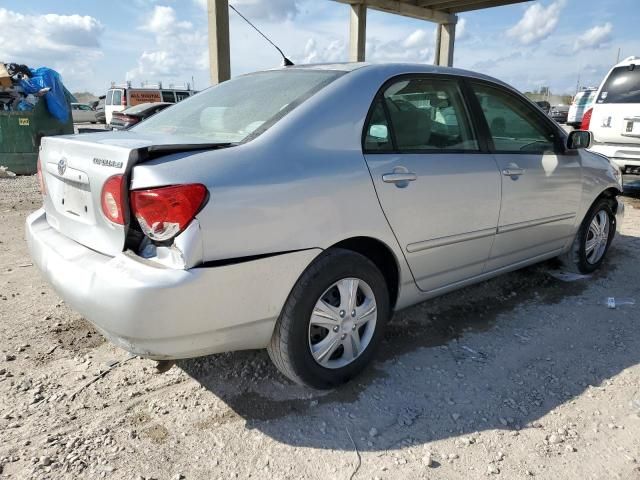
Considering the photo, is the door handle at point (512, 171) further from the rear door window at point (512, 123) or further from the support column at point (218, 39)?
the support column at point (218, 39)

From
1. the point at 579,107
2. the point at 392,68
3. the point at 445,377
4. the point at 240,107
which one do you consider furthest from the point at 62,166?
the point at 579,107

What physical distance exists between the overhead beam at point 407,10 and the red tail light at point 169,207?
9471 mm

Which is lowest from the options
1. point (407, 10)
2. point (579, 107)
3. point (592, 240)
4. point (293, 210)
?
point (592, 240)

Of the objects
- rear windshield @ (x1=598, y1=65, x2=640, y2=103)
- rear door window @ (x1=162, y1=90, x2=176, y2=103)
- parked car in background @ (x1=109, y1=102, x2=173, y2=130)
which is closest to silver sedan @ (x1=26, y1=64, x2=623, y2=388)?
rear windshield @ (x1=598, y1=65, x2=640, y2=103)

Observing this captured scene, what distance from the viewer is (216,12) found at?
24.9ft

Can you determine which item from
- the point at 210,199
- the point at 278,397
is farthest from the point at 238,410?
the point at 210,199

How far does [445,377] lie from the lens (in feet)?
9.17

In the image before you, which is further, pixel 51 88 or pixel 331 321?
pixel 51 88

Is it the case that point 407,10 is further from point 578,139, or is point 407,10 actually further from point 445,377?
point 445,377

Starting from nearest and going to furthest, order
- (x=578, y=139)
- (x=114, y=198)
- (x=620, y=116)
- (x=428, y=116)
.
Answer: (x=114, y=198), (x=428, y=116), (x=578, y=139), (x=620, y=116)

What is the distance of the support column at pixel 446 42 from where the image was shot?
496 inches

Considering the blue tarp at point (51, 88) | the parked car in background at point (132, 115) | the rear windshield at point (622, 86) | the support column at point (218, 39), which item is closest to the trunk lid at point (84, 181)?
the support column at point (218, 39)

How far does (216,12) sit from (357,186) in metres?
6.27

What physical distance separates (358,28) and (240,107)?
27.9 feet
